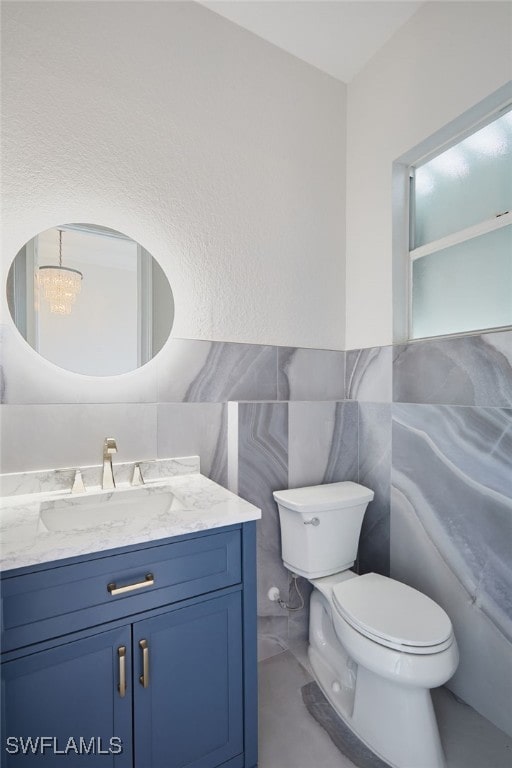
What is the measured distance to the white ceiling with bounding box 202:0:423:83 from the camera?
1696 mm

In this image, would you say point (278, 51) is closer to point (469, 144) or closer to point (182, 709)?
point (469, 144)

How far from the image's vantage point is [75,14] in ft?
4.74

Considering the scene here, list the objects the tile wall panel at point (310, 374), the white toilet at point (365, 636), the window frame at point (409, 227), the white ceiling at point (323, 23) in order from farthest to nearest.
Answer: the tile wall panel at point (310, 374)
the white ceiling at point (323, 23)
the window frame at point (409, 227)
the white toilet at point (365, 636)

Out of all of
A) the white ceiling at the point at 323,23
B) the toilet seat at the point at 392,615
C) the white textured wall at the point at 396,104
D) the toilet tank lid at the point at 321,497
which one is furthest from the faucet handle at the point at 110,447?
the white ceiling at the point at 323,23

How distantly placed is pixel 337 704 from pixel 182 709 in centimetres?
76

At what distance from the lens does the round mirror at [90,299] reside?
1.39 meters

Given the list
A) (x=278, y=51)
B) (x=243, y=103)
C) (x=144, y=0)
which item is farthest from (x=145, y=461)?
(x=278, y=51)

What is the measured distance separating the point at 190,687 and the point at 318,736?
2.19 ft

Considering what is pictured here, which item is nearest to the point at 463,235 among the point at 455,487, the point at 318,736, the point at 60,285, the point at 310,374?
the point at 310,374

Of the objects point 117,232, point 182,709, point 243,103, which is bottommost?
point 182,709

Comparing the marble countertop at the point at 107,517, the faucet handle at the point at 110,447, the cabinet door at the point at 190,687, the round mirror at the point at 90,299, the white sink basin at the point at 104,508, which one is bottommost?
the cabinet door at the point at 190,687

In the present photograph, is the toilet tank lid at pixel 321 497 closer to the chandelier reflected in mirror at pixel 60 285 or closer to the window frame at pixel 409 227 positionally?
the window frame at pixel 409 227

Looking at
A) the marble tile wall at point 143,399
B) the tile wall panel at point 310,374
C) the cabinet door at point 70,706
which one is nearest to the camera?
the cabinet door at point 70,706

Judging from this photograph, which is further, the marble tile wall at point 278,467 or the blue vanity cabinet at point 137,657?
the marble tile wall at point 278,467
